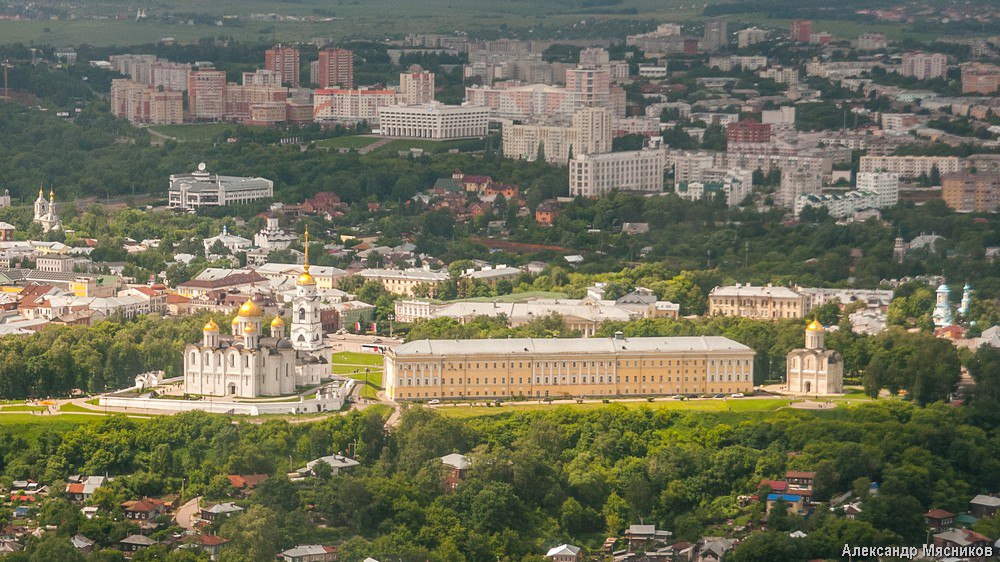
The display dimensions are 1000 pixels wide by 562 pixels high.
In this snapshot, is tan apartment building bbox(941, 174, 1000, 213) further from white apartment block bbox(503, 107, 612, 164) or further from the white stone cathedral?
the white stone cathedral

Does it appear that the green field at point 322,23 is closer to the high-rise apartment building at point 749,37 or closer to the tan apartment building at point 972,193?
the high-rise apartment building at point 749,37

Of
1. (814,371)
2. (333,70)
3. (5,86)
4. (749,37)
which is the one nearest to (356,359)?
(814,371)

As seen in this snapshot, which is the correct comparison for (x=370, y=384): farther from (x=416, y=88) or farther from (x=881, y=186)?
(x=416, y=88)

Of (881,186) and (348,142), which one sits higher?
(348,142)

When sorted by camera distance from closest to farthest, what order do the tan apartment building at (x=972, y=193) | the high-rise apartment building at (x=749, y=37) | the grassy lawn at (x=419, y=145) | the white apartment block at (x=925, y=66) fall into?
1. the tan apartment building at (x=972, y=193)
2. the grassy lawn at (x=419, y=145)
3. the white apartment block at (x=925, y=66)
4. the high-rise apartment building at (x=749, y=37)

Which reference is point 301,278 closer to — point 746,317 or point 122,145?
point 746,317

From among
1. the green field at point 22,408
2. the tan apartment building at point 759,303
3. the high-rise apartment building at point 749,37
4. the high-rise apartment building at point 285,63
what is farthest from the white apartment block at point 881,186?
the high-rise apartment building at point 749,37
